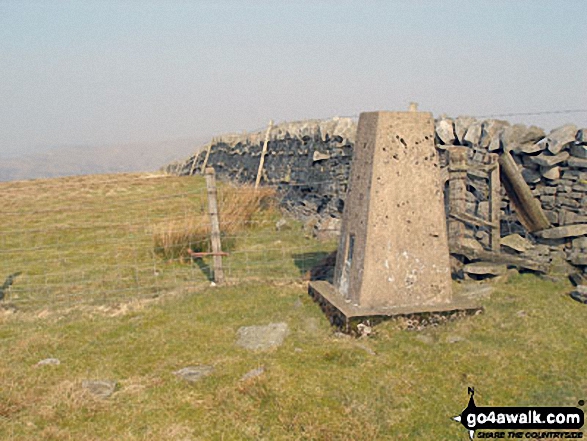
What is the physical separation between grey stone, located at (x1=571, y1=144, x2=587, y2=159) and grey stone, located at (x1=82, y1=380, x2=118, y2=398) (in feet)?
21.6

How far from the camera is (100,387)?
4.33m

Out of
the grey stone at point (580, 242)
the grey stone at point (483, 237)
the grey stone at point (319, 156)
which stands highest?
the grey stone at point (319, 156)

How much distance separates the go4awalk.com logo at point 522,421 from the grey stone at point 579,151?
4.23 meters

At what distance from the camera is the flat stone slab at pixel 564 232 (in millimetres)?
7007

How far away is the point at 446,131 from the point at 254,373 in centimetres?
592

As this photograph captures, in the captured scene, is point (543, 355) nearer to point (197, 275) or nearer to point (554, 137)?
point (554, 137)

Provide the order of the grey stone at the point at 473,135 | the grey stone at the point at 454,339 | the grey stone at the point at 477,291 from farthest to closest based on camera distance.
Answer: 1. the grey stone at the point at 473,135
2. the grey stone at the point at 477,291
3. the grey stone at the point at 454,339

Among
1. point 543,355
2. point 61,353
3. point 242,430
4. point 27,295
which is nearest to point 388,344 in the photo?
point 543,355

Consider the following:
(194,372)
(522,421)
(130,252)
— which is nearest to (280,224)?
(130,252)

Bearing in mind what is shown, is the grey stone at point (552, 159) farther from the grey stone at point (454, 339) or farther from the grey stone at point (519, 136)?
the grey stone at point (454, 339)

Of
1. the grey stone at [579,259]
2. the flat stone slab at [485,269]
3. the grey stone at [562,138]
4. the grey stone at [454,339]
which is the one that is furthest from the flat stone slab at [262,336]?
the grey stone at [562,138]

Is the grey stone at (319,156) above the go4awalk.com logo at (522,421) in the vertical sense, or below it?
above

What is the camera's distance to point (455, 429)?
3625mm

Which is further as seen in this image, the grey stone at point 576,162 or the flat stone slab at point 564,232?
the flat stone slab at point 564,232
